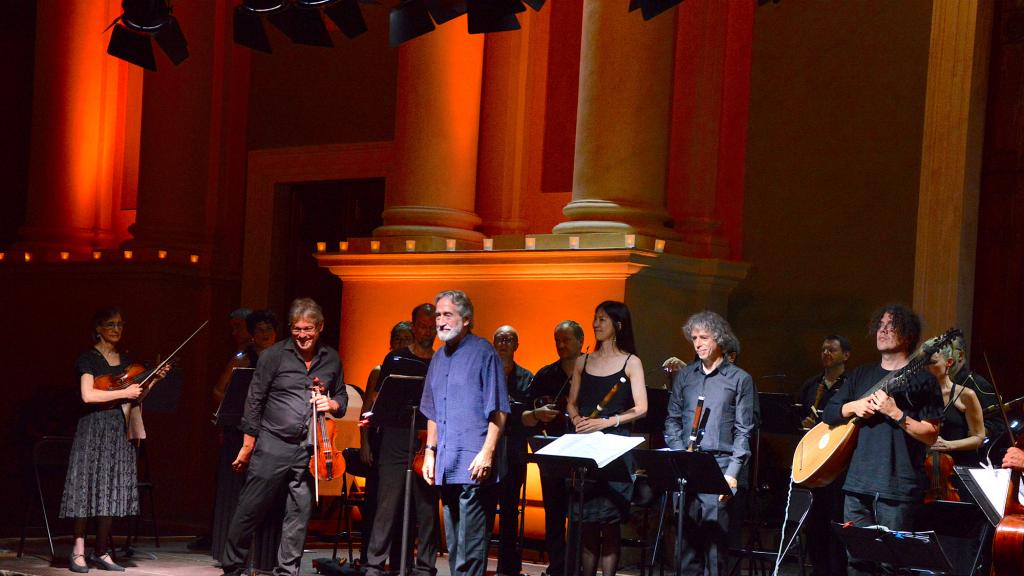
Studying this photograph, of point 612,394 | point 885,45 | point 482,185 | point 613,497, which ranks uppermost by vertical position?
point 885,45

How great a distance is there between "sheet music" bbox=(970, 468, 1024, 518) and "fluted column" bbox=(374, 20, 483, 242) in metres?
5.87

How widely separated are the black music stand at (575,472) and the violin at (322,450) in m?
1.20

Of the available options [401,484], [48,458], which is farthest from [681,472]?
[48,458]

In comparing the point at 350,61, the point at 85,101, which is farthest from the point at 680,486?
the point at 85,101

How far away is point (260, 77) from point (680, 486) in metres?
8.68

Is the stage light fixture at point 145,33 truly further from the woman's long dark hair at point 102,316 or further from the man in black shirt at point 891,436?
the man in black shirt at point 891,436

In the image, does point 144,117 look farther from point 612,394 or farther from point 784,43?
point 612,394

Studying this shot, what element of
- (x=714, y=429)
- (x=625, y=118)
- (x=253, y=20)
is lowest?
(x=714, y=429)

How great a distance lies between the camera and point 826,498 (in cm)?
819

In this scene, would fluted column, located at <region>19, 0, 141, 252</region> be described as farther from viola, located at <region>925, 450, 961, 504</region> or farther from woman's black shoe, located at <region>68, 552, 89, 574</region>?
viola, located at <region>925, 450, 961, 504</region>

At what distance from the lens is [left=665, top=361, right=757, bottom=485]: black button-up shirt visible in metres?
7.40

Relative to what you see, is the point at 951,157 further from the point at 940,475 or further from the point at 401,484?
the point at 401,484

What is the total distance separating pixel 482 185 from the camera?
11938 millimetres

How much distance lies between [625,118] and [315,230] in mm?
4927
